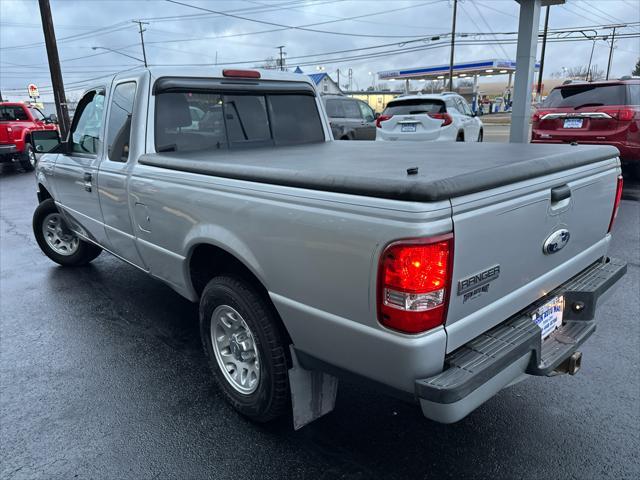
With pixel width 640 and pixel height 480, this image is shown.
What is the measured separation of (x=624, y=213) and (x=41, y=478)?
816cm

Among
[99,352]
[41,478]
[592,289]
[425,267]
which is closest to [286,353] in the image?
[425,267]

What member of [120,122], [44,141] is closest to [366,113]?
[44,141]

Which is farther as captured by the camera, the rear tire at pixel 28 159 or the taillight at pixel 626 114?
the rear tire at pixel 28 159

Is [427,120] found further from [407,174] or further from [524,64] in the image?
[407,174]

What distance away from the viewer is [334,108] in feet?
48.1

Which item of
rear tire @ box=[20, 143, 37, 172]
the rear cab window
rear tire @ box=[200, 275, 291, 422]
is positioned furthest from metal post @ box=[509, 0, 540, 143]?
rear tire @ box=[20, 143, 37, 172]

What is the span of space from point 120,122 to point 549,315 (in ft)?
10.6

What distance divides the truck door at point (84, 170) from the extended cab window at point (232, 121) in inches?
30.3

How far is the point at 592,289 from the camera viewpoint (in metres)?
2.57

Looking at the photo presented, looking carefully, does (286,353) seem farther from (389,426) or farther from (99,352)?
(99,352)

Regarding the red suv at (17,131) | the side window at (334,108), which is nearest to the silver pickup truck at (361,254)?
the side window at (334,108)

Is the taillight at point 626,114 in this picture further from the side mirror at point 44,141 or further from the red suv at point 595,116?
the side mirror at point 44,141

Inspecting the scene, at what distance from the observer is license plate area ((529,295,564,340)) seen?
7.70 feet

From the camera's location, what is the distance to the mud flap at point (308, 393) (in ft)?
7.73
